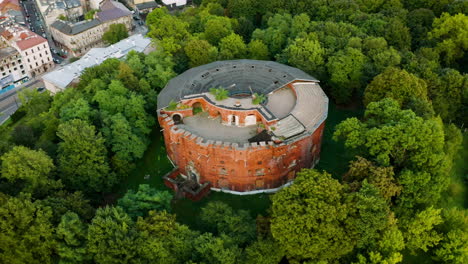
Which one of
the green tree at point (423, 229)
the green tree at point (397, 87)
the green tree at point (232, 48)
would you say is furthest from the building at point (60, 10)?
the green tree at point (423, 229)

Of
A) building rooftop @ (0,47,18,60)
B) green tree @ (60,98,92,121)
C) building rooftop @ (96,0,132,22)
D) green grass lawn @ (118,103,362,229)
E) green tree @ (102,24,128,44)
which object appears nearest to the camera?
green grass lawn @ (118,103,362,229)

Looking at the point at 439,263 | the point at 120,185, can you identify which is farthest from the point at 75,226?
the point at 439,263

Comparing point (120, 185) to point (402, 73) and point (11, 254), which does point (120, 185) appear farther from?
point (402, 73)

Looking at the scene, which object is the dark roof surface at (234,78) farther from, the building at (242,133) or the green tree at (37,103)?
the green tree at (37,103)

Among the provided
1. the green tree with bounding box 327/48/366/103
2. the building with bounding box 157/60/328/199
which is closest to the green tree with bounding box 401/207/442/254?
the building with bounding box 157/60/328/199

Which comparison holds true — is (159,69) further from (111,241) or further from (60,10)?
(60,10)

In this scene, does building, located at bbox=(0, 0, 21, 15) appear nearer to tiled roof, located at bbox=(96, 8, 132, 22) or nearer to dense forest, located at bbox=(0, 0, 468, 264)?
tiled roof, located at bbox=(96, 8, 132, 22)

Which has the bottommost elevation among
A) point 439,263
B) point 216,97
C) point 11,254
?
point 439,263

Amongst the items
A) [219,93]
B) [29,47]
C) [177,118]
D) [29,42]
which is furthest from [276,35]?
[29,42]
